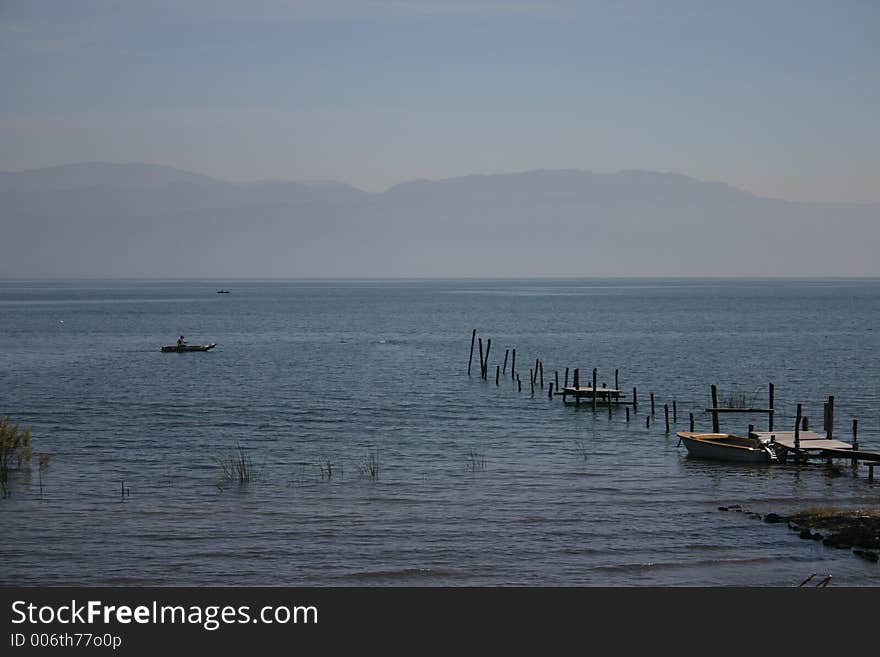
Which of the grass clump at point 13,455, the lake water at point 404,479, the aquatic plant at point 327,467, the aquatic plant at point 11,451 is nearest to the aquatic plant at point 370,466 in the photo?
the lake water at point 404,479

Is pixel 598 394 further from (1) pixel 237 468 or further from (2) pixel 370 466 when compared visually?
(1) pixel 237 468

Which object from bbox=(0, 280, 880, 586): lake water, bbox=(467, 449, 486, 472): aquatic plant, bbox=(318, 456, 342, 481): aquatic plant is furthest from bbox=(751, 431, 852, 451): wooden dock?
bbox=(318, 456, 342, 481): aquatic plant

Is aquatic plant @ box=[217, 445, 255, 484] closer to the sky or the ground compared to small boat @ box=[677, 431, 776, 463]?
closer to the ground

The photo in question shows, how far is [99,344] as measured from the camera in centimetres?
10969

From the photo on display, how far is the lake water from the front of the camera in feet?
87.5

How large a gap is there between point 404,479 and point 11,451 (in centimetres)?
1371

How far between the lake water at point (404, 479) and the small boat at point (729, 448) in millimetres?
765

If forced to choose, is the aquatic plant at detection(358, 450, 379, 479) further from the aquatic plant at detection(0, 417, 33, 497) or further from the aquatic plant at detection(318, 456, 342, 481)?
the aquatic plant at detection(0, 417, 33, 497)

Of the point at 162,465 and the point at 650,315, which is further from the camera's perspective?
the point at 650,315

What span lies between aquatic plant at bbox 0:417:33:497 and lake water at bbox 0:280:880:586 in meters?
0.64
